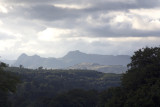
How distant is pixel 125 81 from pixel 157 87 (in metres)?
8.22

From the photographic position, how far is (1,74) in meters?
42.7

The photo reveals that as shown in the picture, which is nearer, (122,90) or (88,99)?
(122,90)

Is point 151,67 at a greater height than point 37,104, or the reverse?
point 151,67

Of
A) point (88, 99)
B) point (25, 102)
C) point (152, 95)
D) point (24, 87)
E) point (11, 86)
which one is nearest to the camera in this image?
point (152, 95)

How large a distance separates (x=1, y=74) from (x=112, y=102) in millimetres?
14178

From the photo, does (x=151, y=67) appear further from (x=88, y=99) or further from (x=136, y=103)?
(x=88, y=99)

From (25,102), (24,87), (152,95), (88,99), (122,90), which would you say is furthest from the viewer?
(24,87)

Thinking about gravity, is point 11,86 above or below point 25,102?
above

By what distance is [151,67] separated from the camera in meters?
43.3

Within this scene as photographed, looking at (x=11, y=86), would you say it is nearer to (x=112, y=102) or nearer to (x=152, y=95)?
(x=112, y=102)

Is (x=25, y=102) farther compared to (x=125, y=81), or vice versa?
(x=25, y=102)

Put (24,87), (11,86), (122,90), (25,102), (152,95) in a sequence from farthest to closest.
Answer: (24,87) → (25,102) → (122,90) → (11,86) → (152,95)

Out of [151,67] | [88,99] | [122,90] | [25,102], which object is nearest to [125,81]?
[122,90]

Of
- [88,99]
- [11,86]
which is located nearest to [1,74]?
[11,86]
